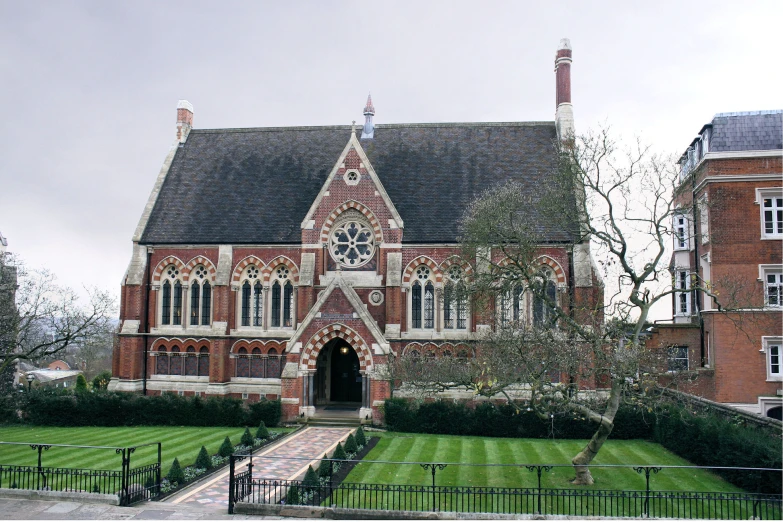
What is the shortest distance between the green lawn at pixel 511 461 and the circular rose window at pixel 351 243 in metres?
9.27

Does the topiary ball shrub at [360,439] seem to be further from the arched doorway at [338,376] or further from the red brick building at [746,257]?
the red brick building at [746,257]

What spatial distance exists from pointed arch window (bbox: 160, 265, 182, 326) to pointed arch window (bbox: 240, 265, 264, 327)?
137 inches

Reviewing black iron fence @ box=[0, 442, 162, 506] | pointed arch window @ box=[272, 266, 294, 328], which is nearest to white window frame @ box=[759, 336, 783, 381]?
pointed arch window @ box=[272, 266, 294, 328]

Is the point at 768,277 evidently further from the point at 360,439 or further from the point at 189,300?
the point at 189,300

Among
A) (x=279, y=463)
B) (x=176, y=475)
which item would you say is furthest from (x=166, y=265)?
(x=176, y=475)

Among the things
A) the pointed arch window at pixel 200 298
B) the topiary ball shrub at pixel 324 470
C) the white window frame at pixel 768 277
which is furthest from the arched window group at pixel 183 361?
the white window frame at pixel 768 277

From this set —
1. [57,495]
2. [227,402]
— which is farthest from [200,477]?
[227,402]

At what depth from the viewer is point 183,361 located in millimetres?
32562

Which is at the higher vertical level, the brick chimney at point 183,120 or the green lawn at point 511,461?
the brick chimney at point 183,120

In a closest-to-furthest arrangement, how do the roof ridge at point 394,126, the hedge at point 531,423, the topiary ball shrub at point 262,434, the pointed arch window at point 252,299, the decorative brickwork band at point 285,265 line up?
the hedge at point 531,423, the topiary ball shrub at point 262,434, the decorative brickwork band at point 285,265, the pointed arch window at point 252,299, the roof ridge at point 394,126

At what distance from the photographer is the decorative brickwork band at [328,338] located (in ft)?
92.5

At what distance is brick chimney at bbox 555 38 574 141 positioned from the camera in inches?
1331

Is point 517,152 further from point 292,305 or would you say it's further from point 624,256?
point 624,256

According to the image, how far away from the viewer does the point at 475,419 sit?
2592 cm
